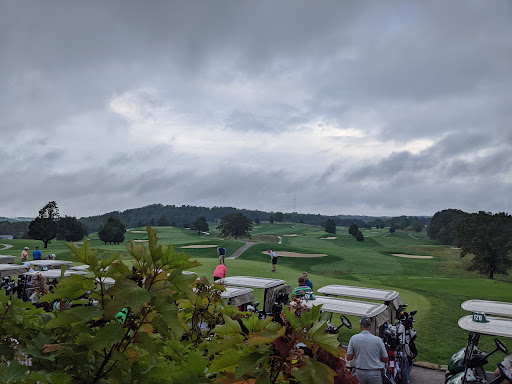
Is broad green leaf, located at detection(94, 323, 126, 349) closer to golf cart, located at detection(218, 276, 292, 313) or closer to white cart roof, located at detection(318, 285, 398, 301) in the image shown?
white cart roof, located at detection(318, 285, 398, 301)

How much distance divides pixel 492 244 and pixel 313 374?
48.7 metres

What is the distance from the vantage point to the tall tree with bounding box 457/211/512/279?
42.4m

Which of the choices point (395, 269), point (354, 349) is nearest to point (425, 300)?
point (354, 349)

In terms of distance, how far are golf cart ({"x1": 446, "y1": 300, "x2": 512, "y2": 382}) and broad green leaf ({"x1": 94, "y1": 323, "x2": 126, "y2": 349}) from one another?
8233mm

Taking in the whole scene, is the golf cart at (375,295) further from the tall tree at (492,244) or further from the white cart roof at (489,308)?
the tall tree at (492,244)

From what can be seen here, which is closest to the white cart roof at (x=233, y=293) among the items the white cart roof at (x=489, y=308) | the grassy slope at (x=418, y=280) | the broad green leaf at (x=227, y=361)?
the grassy slope at (x=418, y=280)

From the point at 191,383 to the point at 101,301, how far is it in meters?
0.49

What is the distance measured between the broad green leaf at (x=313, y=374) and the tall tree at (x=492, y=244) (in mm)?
48381

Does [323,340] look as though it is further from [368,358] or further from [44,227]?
[44,227]

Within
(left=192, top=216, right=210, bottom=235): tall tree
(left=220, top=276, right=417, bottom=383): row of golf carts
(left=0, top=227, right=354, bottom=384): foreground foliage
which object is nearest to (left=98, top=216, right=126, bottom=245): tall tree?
(left=192, top=216, right=210, bottom=235): tall tree

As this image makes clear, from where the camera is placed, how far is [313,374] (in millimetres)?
1296

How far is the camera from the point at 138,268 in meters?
1.44

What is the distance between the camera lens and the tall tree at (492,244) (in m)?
42.4

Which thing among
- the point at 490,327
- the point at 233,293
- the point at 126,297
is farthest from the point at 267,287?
the point at 126,297
